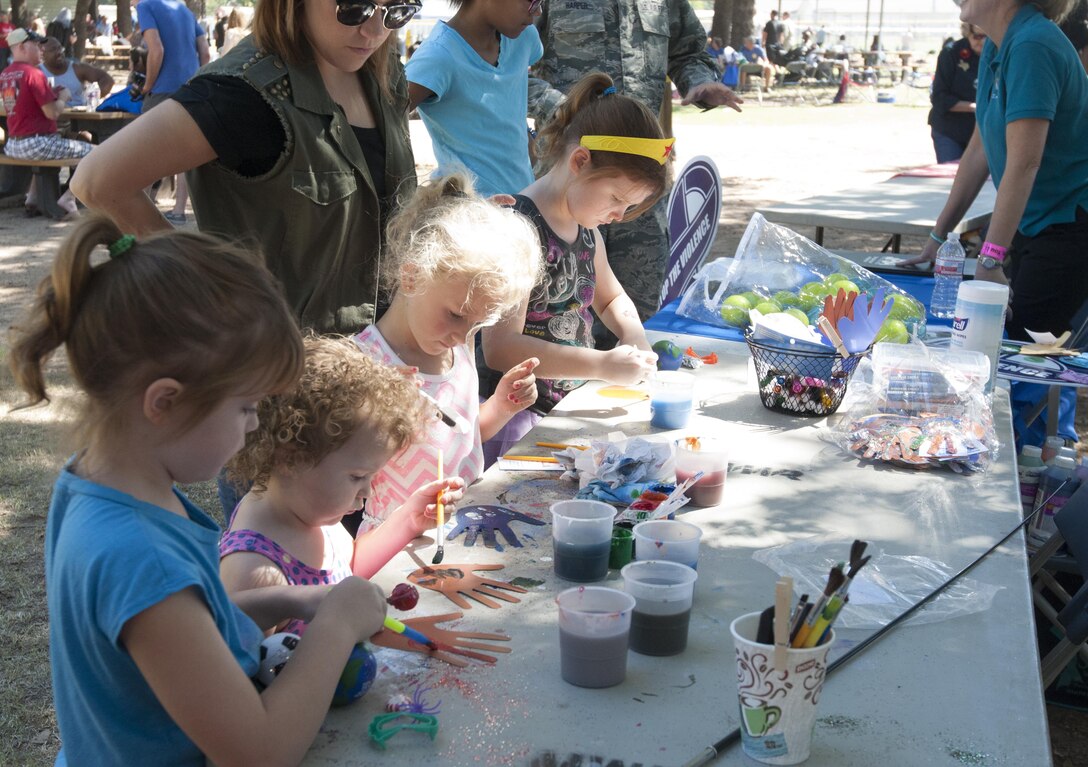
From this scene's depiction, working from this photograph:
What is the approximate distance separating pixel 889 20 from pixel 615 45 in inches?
2475

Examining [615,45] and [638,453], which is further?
[615,45]

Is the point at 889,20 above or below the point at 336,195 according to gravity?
below

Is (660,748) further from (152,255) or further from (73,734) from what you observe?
(152,255)

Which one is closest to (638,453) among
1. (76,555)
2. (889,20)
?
(76,555)

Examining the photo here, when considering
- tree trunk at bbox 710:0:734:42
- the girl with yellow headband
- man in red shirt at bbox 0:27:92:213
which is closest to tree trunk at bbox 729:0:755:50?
tree trunk at bbox 710:0:734:42

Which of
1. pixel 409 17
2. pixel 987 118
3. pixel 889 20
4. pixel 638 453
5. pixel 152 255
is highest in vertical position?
pixel 409 17

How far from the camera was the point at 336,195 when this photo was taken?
2.18m

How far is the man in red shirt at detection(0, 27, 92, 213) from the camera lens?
9.27m

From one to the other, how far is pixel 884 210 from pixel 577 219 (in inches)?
116

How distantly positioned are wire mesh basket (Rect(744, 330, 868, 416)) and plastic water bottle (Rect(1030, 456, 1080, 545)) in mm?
753

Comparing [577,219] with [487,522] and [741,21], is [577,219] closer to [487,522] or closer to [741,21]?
[487,522]

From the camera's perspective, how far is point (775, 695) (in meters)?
1.20

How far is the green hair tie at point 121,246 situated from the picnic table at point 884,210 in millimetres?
4050

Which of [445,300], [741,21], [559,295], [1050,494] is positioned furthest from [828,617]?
[741,21]
